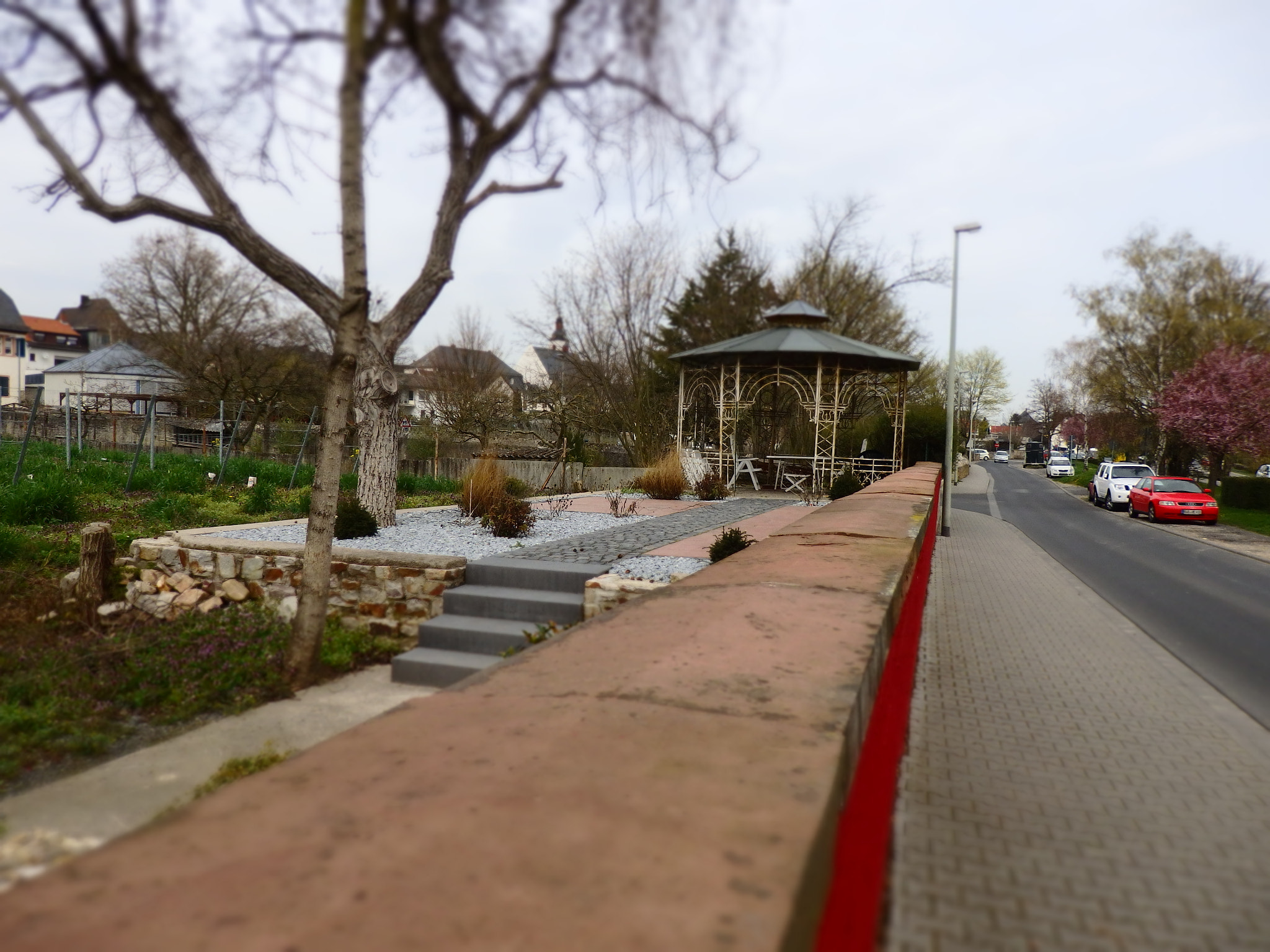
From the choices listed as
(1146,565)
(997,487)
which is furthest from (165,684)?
(997,487)

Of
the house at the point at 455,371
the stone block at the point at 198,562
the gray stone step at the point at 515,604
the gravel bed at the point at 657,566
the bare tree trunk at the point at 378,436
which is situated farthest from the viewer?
the house at the point at 455,371

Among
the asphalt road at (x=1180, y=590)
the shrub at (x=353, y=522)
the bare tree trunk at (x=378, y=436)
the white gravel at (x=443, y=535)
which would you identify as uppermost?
the bare tree trunk at (x=378, y=436)

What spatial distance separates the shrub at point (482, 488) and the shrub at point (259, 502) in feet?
8.55

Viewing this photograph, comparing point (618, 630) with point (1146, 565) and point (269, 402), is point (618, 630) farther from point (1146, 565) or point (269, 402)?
point (269, 402)

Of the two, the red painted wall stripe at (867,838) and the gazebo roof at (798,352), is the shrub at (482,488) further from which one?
the gazebo roof at (798,352)

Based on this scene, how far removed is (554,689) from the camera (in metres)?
2.45

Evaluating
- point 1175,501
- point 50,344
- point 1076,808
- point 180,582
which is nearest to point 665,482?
point 180,582

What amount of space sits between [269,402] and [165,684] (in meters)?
23.4

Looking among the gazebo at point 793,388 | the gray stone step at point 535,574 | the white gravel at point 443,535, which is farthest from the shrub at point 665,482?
the gray stone step at point 535,574

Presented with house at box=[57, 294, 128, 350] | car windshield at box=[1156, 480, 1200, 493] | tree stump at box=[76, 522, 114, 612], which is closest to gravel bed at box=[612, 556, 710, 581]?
tree stump at box=[76, 522, 114, 612]

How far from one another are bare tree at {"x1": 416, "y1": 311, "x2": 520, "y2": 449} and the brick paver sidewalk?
18680mm

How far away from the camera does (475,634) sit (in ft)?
21.5

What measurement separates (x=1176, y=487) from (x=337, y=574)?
80.0 feet

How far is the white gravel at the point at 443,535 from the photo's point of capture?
855cm
